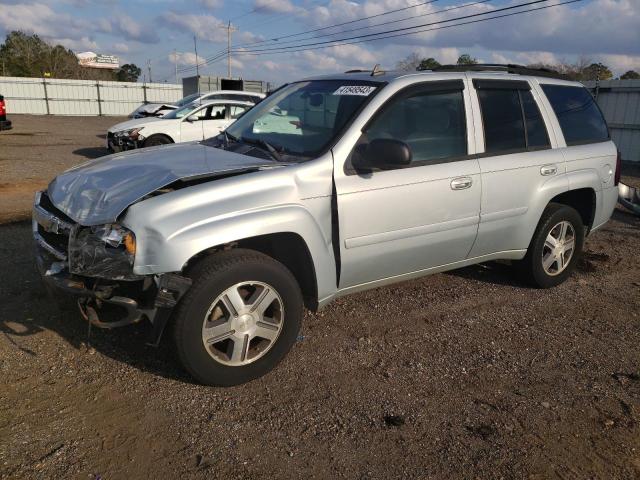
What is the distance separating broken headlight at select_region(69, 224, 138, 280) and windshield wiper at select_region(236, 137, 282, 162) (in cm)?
118

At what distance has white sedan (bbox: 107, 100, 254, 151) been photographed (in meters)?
12.2

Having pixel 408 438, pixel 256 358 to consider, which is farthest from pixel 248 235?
pixel 408 438

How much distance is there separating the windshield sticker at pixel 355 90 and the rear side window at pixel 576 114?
192 centimetres

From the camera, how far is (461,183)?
4.06 m

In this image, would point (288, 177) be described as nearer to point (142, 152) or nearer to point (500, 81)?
point (142, 152)

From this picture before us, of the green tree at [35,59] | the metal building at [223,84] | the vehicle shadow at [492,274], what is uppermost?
the green tree at [35,59]

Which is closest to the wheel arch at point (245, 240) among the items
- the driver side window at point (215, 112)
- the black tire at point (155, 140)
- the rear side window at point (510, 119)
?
the rear side window at point (510, 119)

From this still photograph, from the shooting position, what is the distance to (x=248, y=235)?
313 centimetres

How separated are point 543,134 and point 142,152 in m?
3.36

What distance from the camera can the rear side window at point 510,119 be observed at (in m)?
4.35

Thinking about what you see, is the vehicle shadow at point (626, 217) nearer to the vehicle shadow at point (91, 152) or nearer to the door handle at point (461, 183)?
the door handle at point (461, 183)

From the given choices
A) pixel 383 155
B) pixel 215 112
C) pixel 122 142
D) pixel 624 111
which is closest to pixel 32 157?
pixel 122 142

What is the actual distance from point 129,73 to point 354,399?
92.5 metres

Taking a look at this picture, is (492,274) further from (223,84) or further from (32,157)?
(223,84)
